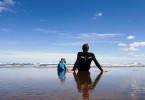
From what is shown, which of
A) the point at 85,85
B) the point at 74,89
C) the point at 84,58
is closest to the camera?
the point at 74,89

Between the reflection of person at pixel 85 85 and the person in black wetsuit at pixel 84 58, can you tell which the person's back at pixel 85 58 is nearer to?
the person in black wetsuit at pixel 84 58

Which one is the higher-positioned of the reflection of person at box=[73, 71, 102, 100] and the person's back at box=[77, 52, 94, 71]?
the person's back at box=[77, 52, 94, 71]

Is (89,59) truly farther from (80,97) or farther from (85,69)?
(80,97)

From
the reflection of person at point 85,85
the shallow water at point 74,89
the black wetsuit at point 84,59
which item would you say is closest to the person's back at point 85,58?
the black wetsuit at point 84,59

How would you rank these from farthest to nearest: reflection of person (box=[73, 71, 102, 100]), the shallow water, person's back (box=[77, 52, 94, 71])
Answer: person's back (box=[77, 52, 94, 71]) < reflection of person (box=[73, 71, 102, 100]) < the shallow water

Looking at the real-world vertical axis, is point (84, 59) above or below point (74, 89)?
above

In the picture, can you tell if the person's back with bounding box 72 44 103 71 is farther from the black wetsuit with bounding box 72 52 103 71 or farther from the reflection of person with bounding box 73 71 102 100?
the reflection of person with bounding box 73 71 102 100

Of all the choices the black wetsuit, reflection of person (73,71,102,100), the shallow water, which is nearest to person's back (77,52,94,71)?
the black wetsuit

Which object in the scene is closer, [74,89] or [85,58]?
[74,89]

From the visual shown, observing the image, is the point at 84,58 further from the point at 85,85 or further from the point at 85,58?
the point at 85,85

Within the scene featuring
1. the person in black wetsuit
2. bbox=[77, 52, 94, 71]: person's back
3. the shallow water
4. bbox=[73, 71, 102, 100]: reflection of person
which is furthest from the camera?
bbox=[77, 52, 94, 71]: person's back

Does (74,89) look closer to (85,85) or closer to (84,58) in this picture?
(85,85)

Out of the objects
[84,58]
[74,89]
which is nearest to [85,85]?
[74,89]

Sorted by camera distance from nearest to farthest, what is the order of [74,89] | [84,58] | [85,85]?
[74,89], [85,85], [84,58]
